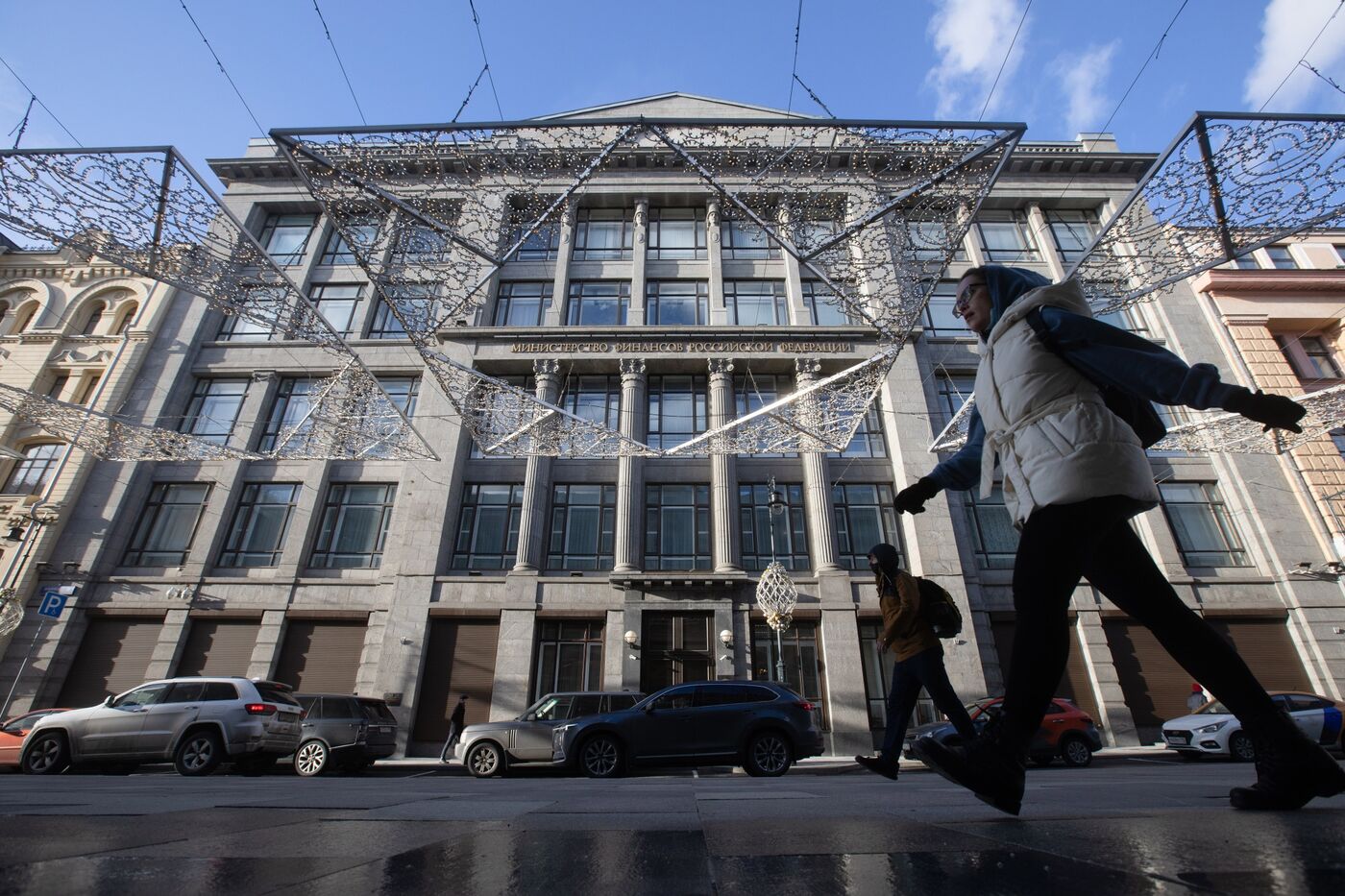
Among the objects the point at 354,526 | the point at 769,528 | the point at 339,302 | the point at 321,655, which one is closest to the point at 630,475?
the point at 769,528

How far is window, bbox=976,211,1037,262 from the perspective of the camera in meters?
25.1

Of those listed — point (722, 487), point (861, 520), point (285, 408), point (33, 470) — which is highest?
point (285, 408)

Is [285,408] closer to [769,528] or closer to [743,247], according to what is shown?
[769,528]

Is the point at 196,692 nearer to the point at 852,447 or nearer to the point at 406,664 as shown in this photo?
the point at 406,664

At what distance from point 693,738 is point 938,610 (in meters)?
6.64

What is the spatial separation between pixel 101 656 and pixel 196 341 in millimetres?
11615

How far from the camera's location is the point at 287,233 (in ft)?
84.5

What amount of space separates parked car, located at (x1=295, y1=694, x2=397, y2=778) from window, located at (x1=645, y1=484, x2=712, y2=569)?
900 centimetres

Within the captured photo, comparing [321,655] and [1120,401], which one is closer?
[1120,401]

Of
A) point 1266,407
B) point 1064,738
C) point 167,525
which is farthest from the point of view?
point 167,525

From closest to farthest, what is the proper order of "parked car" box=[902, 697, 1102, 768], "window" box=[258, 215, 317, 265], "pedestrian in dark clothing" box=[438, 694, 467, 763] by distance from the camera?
"parked car" box=[902, 697, 1102, 768] → "pedestrian in dark clothing" box=[438, 694, 467, 763] → "window" box=[258, 215, 317, 265]

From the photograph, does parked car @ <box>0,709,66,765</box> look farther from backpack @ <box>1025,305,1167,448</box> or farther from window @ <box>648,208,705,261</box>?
window @ <box>648,208,705,261</box>

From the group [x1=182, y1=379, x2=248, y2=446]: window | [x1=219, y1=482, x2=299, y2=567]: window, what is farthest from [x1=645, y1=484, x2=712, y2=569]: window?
[x1=182, y1=379, x2=248, y2=446]: window

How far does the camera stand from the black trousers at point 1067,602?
212cm
